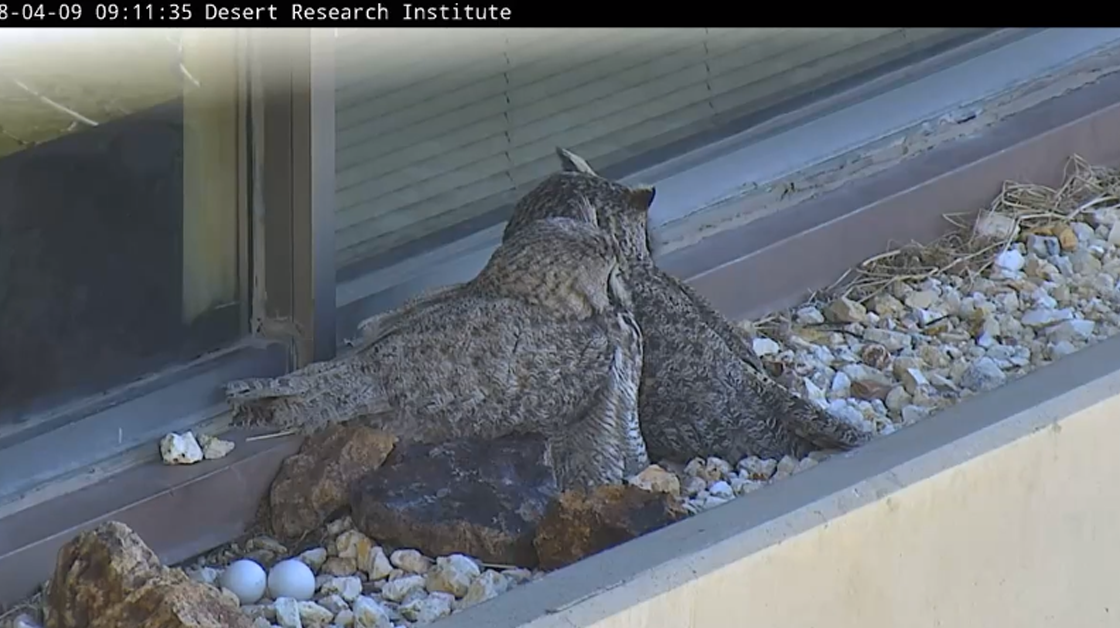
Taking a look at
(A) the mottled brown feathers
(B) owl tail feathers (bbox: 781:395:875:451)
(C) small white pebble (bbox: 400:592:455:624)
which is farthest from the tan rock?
(C) small white pebble (bbox: 400:592:455:624)

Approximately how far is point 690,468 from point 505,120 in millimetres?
1271

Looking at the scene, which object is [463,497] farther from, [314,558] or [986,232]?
[986,232]

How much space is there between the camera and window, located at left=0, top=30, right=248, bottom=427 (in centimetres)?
319

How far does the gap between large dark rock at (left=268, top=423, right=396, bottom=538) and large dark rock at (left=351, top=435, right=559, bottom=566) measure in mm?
31

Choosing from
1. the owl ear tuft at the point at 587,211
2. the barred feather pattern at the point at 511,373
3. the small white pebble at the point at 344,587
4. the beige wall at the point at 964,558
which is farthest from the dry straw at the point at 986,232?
the small white pebble at the point at 344,587

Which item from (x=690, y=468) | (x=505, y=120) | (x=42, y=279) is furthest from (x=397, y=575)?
(x=505, y=120)

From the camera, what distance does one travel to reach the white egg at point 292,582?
2.91 metres

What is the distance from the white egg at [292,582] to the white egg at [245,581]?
0.02m

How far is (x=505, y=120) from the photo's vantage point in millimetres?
4234

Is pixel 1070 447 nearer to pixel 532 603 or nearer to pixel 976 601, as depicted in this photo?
pixel 976 601

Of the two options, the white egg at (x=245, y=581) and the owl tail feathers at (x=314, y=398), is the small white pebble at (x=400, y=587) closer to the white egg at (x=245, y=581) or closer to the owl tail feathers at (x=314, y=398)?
the white egg at (x=245, y=581)

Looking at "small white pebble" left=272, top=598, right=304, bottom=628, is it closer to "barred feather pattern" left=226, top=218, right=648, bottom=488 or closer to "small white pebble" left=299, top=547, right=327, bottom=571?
"small white pebble" left=299, top=547, right=327, bottom=571

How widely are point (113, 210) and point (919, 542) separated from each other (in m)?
1.66

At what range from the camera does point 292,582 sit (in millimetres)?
2914
